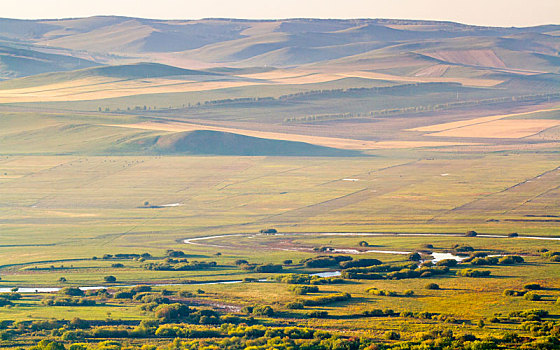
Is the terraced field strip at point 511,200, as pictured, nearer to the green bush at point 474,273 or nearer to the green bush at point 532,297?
the green bush at point 474,273

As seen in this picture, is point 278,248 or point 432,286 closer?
point 432,286

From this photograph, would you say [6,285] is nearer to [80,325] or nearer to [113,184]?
[80,325]

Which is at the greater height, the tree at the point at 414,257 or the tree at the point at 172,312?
the tree at the point at 172,312

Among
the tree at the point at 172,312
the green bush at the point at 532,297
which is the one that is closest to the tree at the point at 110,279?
the tree at the point at 172,312

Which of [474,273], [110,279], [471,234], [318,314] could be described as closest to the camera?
[318,314]

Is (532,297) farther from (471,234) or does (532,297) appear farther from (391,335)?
(471,234)

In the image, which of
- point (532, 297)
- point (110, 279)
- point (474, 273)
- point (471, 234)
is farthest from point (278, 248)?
point (532, 297)

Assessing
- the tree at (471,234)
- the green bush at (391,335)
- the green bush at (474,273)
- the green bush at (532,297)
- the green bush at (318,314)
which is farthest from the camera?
the tree at (471,234)

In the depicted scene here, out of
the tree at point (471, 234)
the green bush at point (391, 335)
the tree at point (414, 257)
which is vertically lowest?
the tree at point (471, 234)

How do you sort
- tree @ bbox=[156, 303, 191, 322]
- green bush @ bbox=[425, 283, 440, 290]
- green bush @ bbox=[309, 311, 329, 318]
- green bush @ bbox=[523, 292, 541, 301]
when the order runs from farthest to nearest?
green bush @ bbox=[425, 283, 440, 290]
green bush @ bbox=[523, 292, 541, 301]
green bush @ bbox=[309, 311, 329, 318]
tree @ bbox=[156, 303, 191, 322]

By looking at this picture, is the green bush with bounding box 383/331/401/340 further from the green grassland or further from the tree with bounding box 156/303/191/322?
the tree with bounding box 156/303/191/322

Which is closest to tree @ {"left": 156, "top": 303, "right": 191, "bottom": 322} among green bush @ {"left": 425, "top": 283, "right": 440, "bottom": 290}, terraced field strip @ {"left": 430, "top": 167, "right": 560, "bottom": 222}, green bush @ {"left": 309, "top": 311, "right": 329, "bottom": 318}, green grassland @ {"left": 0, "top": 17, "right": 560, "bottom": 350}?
green grassland @ {"left": 0, "top": 17, "right": 560, "bottom": 350}
